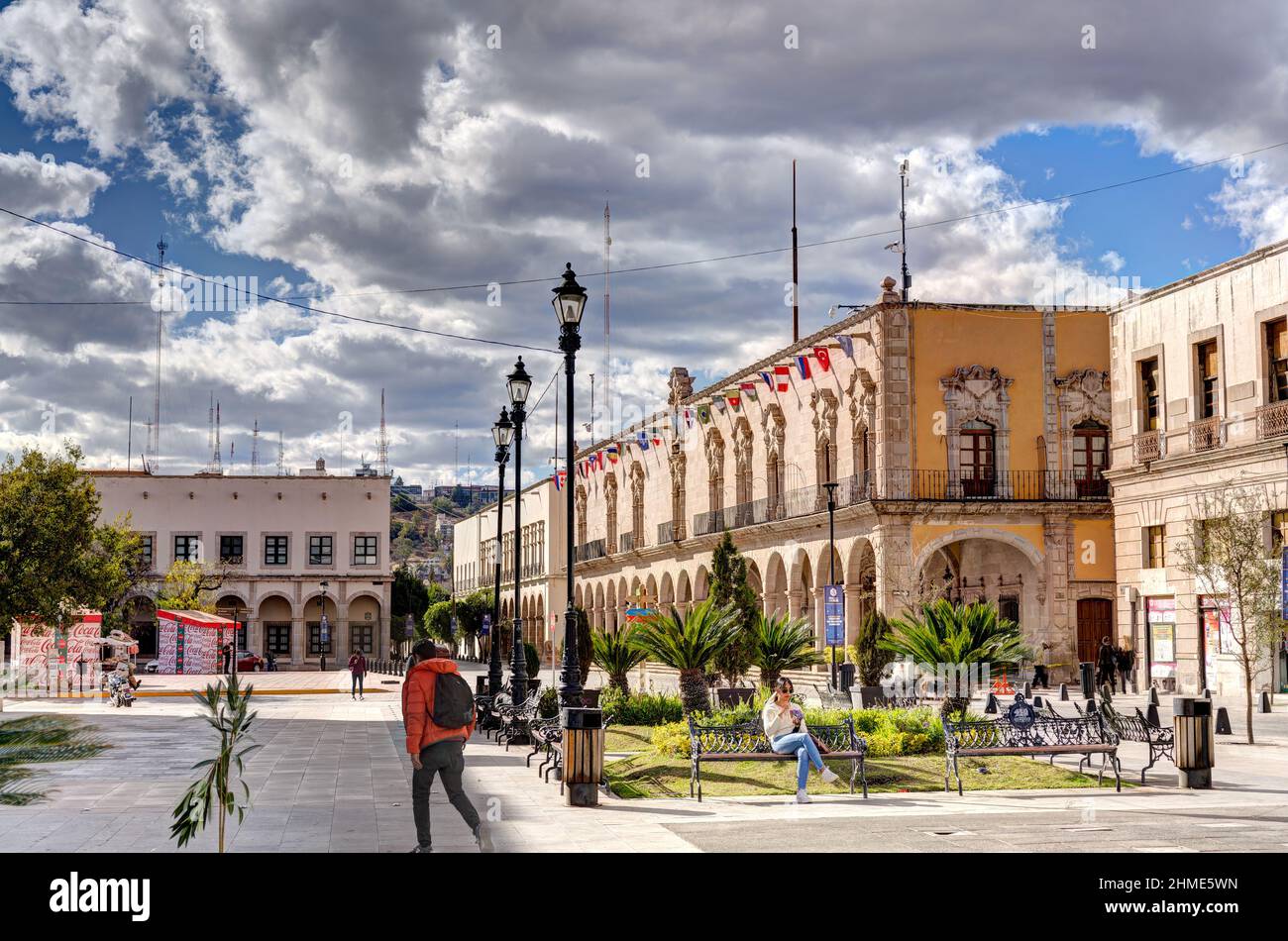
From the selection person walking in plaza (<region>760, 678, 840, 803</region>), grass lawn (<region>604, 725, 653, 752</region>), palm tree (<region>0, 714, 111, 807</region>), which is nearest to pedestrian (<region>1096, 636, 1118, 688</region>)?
grass lawn (<region>604, 725, 653, 752</region>)

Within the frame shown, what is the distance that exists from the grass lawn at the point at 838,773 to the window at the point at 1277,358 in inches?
646

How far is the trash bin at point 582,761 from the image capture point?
1328cm

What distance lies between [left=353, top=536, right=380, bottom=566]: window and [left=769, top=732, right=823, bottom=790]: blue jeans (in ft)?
207

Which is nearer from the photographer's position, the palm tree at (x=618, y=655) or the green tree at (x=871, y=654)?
the palm tree at (x=618, y=655)

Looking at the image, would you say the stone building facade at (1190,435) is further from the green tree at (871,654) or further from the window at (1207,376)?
the green tree at (871,654)

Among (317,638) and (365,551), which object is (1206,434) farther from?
(317,638)

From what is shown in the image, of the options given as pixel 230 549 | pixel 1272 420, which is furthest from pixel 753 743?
pixel 230 549

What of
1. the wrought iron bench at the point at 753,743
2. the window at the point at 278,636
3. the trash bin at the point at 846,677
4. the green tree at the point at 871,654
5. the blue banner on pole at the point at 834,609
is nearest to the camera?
the wrought iron bench at the point at 753,743

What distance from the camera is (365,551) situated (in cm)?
7550

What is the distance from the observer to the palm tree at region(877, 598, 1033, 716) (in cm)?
1858

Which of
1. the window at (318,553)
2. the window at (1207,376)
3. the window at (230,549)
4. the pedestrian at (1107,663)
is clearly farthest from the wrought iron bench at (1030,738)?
the window at (230,549)

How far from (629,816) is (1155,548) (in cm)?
2484
